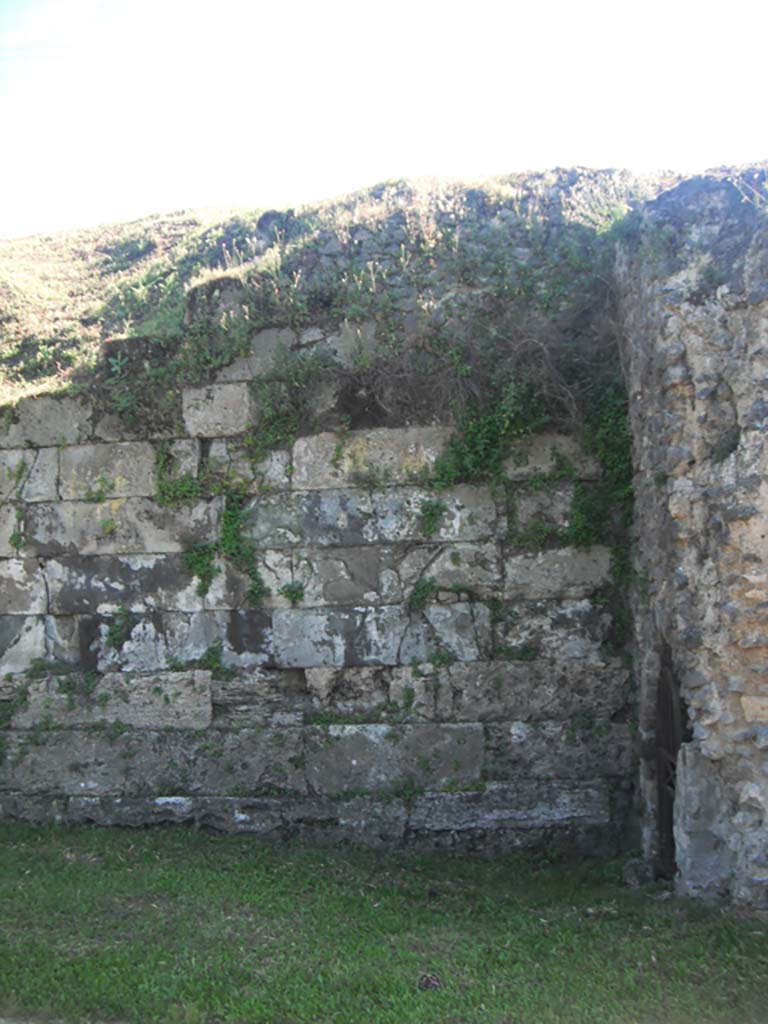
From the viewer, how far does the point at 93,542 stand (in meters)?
8.05

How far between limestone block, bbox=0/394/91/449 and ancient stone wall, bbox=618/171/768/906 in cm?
502

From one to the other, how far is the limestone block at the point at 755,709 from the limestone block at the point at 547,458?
251cm

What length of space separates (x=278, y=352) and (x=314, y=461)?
106cm

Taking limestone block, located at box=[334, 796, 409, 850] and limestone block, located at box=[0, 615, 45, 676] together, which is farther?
limestone block, located at box=[0, 615, 45, 676]

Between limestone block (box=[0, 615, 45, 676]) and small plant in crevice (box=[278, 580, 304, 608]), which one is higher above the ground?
small plant in crevice (box=[278, 580, 304, 608])

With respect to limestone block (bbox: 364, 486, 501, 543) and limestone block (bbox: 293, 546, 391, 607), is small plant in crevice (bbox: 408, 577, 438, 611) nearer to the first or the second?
limestone block (bbox: 293, 546, 391, 607)

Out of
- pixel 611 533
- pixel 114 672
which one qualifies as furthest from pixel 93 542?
pixel 611 533

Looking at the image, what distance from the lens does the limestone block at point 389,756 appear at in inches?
295

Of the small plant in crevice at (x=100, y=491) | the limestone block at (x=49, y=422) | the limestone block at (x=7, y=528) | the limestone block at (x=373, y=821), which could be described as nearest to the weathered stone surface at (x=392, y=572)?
the limestone block at (x=373, y=821)

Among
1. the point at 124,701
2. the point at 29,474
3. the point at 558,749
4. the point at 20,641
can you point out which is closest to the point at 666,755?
the point at 558,749

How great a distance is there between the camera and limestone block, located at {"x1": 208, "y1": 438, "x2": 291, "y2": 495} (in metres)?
7.86

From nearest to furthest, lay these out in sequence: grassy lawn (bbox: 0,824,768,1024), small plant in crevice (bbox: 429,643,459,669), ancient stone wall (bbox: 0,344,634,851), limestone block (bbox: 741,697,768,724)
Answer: grassy lawn (bbox: 0,824,768,1024), limestone block (bbox: 741,697,768,724), ancient stone wall (bbox: 0,344,634,851), small plant in crevice (bbox: 429,643,459,669)

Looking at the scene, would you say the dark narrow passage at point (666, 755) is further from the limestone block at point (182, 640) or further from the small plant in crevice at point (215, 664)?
the small plant in crevice at point (215, 664)

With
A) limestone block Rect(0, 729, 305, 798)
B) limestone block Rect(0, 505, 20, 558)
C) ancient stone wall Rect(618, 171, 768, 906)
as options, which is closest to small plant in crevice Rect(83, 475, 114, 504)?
limestone block Rect(0, 505, 20, 558)
